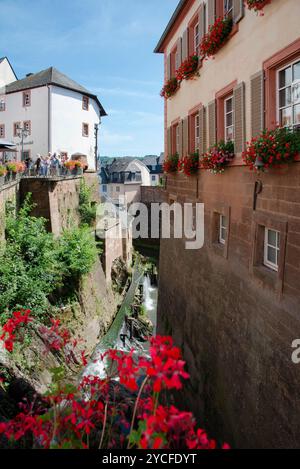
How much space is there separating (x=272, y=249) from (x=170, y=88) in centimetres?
802

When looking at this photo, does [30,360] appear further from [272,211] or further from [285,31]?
[285,31]

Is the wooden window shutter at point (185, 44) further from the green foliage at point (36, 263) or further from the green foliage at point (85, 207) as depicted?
the green foliage at point (85, 207)

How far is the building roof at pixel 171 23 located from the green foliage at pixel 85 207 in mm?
9585

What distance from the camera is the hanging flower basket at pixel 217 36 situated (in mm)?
7570

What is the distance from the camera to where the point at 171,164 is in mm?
12484

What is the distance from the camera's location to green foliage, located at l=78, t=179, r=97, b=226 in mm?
21672

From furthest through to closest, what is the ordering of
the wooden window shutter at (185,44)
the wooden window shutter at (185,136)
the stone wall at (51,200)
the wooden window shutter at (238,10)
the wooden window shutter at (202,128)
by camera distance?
the stone wall at (51,200), the wooden window shutter at (185,136), the wooden window shutter at (185,44), the wooden window shutter at (202,128), the wooden window shutter at (238,10)

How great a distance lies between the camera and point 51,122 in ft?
91.0

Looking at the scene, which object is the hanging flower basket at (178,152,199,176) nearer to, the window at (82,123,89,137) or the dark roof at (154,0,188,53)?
the dark roof at (154,0,188,53)

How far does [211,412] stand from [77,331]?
23.2 ft

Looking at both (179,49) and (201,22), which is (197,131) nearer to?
(201,22)

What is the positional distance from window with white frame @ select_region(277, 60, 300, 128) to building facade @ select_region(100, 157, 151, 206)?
50877 mm

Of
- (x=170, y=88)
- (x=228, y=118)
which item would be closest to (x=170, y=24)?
(x=170, y=88)

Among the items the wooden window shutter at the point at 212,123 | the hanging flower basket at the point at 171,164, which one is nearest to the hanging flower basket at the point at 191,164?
the wooden window shutter at the point at 212,123
